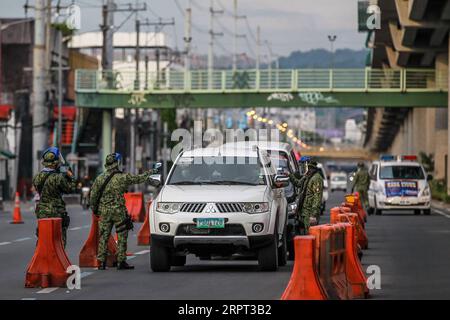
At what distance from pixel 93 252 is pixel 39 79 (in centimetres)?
4402

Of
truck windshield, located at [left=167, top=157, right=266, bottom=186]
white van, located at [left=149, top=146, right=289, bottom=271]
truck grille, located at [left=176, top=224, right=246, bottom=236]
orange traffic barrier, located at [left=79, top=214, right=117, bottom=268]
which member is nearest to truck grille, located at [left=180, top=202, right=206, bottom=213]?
white van, located at [left=149, top=146, right=289, bottom=271]

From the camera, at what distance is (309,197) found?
24391mm

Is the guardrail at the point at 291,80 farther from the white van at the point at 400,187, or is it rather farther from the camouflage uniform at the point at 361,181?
the camouflage uniform at the point at 361,181

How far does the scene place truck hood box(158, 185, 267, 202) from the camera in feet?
66.9

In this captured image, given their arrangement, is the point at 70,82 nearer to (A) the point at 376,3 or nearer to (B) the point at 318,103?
(B) the point at 318,103

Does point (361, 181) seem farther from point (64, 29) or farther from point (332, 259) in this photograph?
point (64, 29)

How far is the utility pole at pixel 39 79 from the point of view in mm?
63769

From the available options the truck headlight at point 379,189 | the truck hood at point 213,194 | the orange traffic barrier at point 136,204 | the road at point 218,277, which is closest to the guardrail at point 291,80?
the truck headlight at point 379,189

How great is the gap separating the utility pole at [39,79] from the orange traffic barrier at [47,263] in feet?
151

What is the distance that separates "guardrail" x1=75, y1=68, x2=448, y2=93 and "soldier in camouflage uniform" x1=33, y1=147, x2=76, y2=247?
166ft

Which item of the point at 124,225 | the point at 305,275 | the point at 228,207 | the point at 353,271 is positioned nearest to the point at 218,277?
the point at 228,207

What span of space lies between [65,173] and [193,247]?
2.16 meters

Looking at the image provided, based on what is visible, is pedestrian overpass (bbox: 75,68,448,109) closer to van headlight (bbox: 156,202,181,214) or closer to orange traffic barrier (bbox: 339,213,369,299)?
van headlight (bbox: 156,202,181,214)
